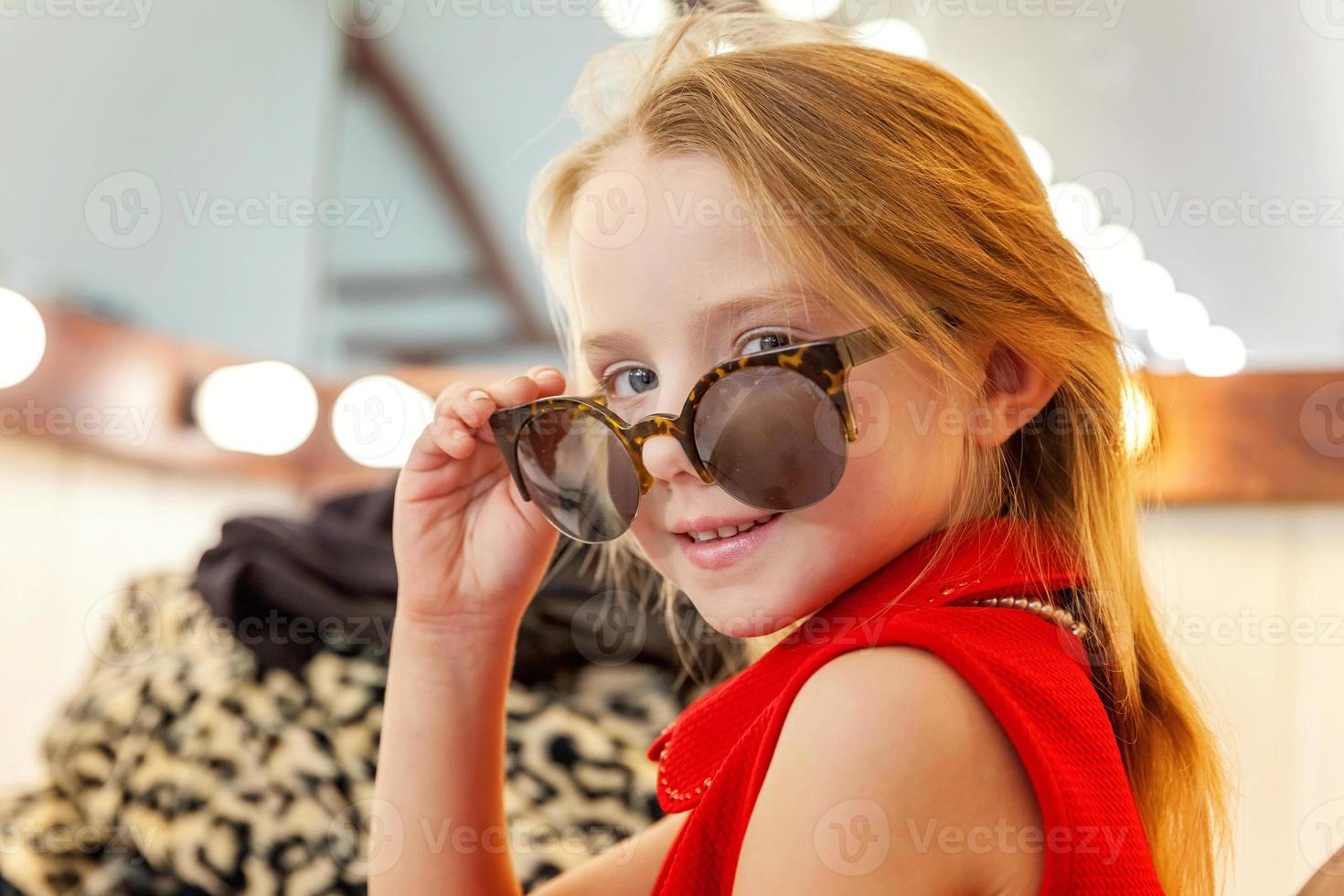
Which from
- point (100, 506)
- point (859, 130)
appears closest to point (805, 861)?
point (859, 130)

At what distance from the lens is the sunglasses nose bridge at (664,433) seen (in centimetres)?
65

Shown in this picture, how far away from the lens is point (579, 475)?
74 cm

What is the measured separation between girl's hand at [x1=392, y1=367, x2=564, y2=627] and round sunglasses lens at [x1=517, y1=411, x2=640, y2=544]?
0.25 feet

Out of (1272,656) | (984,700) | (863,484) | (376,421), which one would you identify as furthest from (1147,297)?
(376,421)

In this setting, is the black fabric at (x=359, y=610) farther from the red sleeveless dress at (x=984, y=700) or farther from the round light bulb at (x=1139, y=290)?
the round light bulb at (x=1139, y=290)

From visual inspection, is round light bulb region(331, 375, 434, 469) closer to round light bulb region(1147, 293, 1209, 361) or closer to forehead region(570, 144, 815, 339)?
round light bulb region(1147, 293, 1209, 361)

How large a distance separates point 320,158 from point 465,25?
0.47m

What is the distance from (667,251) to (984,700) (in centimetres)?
31

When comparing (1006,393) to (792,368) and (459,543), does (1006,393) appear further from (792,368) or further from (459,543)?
(459,543)

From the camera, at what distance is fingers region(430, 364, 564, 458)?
0.81 meters

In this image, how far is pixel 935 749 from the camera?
502mm

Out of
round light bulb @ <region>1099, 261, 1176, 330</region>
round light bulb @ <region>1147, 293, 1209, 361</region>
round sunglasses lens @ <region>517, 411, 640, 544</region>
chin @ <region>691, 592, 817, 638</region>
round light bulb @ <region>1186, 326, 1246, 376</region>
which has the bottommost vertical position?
chin @ <region>691, 592, 817, 638</region>

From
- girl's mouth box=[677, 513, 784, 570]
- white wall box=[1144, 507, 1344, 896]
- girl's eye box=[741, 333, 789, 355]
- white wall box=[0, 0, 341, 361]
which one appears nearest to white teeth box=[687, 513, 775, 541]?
girl's mouth box=[677, 513, 784, 570]

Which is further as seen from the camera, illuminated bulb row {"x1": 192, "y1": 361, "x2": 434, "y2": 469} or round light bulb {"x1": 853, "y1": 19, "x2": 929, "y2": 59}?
illuminated bulb row {"x1": 192, "y1": 361, "x2": 434, "y2": 469}
